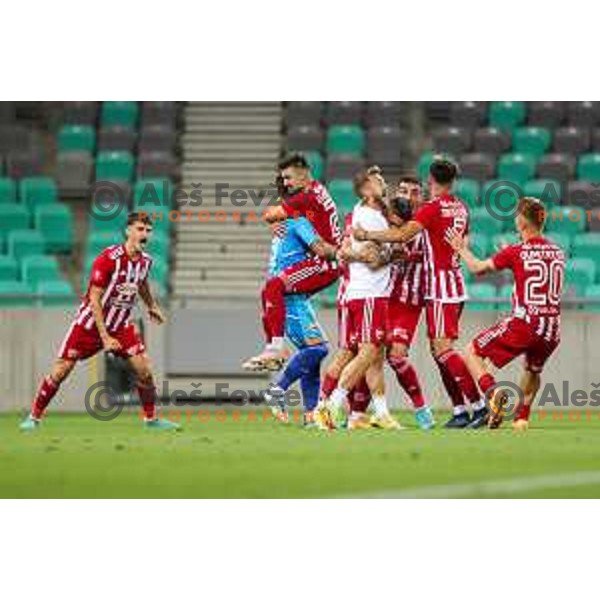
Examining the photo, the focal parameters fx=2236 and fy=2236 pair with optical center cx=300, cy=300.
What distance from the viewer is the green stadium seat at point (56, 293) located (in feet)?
70.7

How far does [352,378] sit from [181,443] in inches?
66.1

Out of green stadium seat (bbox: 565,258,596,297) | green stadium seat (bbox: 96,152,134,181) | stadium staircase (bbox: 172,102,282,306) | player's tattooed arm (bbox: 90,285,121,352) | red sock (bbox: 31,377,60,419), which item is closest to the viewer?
player's tattooed arm (bbox: 90,285,121,352)

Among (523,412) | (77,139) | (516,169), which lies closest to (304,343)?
(523,412)

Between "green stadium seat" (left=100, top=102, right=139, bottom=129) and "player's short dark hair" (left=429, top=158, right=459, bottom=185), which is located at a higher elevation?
"green stadium seat" (left=100, top=102, right=139, bottom=129)

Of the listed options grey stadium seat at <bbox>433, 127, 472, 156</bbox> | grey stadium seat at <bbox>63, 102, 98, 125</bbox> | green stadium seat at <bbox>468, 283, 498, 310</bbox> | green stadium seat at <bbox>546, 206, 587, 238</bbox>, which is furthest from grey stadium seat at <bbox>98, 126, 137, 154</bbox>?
green stadium seat at <bbox>468, 283, 498, 310</bbox>

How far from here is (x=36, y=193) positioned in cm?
2548

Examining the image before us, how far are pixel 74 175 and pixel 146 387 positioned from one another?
10220 mm

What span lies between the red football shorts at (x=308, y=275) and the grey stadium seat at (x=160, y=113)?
11440mm

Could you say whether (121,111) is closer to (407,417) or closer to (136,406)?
(136,406)

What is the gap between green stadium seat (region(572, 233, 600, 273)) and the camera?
23.3 metres

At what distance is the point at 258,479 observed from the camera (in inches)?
442

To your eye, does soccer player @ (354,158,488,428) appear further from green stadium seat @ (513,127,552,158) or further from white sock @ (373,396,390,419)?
green stadium seat @ (513,127,552,158)

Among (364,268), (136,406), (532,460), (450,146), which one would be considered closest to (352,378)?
(364,268)

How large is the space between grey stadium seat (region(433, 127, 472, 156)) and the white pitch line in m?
14.8
